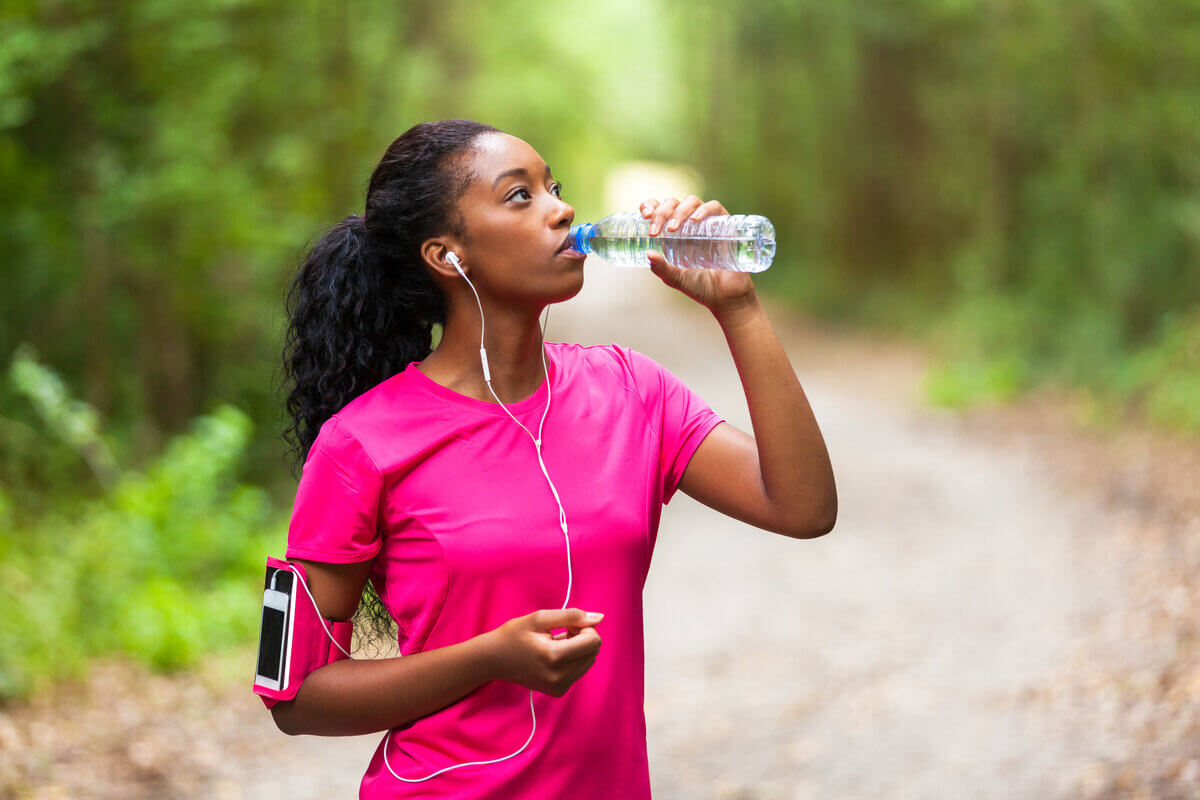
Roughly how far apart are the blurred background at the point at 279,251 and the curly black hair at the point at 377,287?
313mm

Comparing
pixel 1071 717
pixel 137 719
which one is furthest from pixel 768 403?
pixel 137 719

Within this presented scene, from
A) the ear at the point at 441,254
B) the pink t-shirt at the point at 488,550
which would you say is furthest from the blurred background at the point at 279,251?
the pink t-shirt at the point at 488,550

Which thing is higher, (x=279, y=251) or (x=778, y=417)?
(x=279, y=251)

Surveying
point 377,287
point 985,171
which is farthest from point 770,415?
point 985,171

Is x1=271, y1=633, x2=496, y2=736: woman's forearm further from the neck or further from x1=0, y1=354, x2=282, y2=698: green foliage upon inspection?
x1=0, y1=354, x2=282, y2=698: green foliage

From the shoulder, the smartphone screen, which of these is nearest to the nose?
the shoulder

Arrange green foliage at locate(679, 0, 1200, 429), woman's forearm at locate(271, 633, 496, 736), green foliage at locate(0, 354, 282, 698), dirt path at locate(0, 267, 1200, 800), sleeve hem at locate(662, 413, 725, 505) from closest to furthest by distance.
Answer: woman's forearm at locate(271, 633, 496, 736), sleeve hem at locate(662, 413, 725, 505), dirt path at locate(0, 267, 1200, 800), green foliage at locate(0, 354, 282, 698), green foliage at locate(679, 0, 1200, 429)

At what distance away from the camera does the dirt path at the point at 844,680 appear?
484cm

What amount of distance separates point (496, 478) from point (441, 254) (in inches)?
15.2

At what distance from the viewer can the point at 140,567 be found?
6562 mm

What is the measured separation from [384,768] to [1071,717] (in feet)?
13.7

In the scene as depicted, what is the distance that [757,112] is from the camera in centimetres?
2211

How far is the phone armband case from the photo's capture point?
1730 mm

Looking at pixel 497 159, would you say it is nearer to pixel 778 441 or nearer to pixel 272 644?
pixel 778 441
